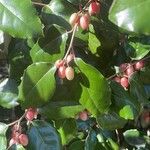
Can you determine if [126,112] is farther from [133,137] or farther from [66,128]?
[133,137]

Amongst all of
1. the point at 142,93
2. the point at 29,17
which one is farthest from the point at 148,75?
the point at 29,17

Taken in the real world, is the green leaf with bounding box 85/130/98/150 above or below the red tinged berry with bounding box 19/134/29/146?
below

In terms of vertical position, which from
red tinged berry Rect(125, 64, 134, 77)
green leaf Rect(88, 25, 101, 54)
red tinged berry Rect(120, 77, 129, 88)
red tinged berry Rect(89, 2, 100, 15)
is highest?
red tinged berry Rect(89, 2, 100, 15)

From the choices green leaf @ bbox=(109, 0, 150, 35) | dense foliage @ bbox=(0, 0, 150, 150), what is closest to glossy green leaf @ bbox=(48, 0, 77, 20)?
dense foliage @ bbox=(0, 0, 150, 150)

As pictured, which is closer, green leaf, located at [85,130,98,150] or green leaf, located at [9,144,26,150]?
green leaf, located at [9,144,26,150]

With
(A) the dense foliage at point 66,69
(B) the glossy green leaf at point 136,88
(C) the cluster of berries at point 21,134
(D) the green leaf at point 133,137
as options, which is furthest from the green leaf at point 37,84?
(D) the green leaf at point 133,137

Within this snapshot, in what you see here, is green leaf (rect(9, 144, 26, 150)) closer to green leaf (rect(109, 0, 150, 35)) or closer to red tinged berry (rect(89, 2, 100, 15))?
red tinged berry (rect(89, 2, 100, 15))
